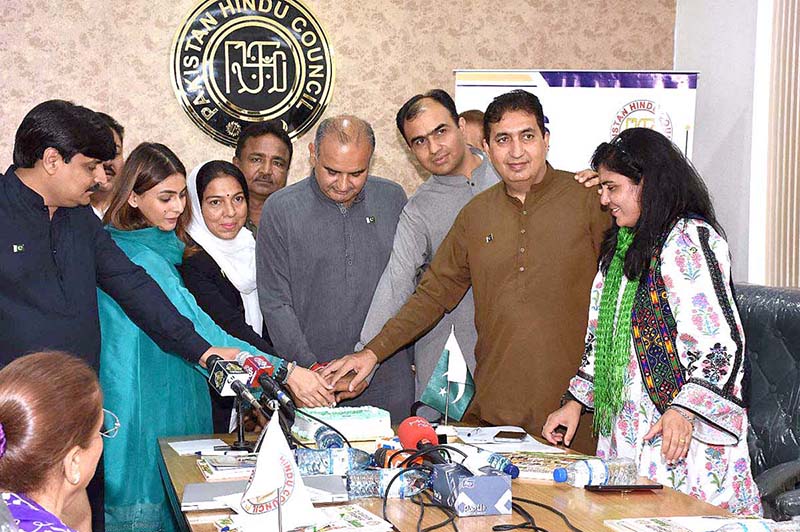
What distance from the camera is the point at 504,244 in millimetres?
3211

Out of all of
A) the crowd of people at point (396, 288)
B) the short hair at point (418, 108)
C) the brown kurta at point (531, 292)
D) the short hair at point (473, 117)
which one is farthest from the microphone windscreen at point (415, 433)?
the short hair at point (473, 117)

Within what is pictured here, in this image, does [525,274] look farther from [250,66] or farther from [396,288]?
[250,66]

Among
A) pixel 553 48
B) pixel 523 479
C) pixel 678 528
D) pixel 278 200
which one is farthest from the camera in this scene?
pixel 553 48

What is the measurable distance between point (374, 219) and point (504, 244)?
0.70 metres

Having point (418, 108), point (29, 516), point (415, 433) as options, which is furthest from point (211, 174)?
point (29, 516)

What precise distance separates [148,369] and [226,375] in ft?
2.55

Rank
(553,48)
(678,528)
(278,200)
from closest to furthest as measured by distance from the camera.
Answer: (678,528) < (278,200) < (553,48)

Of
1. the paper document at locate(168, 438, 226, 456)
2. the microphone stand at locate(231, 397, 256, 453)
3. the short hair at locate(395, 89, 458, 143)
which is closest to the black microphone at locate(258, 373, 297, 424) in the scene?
the microphone stand at locate(231, 397, 256, 453)

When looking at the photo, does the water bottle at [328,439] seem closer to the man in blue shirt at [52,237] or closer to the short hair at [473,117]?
the man in blue shirt at [52,237]

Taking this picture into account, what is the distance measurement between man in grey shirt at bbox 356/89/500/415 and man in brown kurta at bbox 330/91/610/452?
23 cm

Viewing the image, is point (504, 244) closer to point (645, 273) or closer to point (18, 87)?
point (645, 273)

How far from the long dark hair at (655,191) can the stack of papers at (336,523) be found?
115cm

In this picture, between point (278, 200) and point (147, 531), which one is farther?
point (278, 200)

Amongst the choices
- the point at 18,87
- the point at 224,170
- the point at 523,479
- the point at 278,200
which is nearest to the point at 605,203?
the point at 523,479
